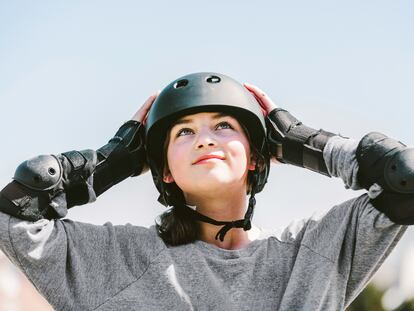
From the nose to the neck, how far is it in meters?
0.31

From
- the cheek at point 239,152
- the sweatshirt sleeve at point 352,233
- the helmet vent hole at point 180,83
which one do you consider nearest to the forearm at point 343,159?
the sweatshirt sleeve at point 352,233

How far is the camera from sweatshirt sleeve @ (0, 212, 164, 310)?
10.4ft

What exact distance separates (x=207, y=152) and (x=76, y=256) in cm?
85

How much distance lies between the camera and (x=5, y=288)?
1453 centimetres

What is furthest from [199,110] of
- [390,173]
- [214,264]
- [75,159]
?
[390,173]

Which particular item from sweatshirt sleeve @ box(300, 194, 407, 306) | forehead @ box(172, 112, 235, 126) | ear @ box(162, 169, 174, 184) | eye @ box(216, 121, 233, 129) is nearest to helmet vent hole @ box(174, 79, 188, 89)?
forehead @ box(172, 112, 235, 126)

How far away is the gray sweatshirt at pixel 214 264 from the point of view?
10.4ft

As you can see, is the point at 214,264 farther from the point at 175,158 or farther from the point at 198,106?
the point at 198,106

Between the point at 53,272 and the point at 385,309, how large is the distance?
1335 cm

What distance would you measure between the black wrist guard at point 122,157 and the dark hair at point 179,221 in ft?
0.54

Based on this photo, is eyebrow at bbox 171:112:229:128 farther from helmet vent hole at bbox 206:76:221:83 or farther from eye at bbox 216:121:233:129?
helmet vent hole at bbox 206:76:221:83

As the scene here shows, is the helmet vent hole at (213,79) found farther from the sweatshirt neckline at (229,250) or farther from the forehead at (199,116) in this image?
the sweatshirt neckline at (229,250)

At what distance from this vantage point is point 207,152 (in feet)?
11.6

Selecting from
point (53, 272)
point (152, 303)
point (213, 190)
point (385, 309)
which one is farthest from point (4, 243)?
point (385, 309)
